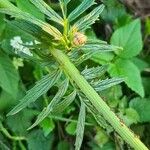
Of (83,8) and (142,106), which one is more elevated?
(83,8)

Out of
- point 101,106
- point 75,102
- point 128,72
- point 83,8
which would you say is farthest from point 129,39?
point 101,106

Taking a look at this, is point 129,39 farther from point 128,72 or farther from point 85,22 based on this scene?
point 85,22

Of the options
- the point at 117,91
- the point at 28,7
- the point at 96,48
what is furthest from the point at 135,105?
the point at 96,48

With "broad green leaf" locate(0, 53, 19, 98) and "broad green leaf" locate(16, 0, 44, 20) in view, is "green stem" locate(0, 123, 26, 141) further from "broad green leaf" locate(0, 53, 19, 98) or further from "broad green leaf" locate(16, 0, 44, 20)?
"broad green leaf" locate(16, 0, 44, 20)

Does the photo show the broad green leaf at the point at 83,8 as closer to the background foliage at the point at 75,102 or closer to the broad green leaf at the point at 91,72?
the broad green leaf at the point at 91,72

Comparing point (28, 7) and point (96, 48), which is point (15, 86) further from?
point (96, 48)

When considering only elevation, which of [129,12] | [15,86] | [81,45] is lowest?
[129,12]

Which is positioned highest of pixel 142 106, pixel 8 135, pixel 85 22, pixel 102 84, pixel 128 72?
pixel 85 22
